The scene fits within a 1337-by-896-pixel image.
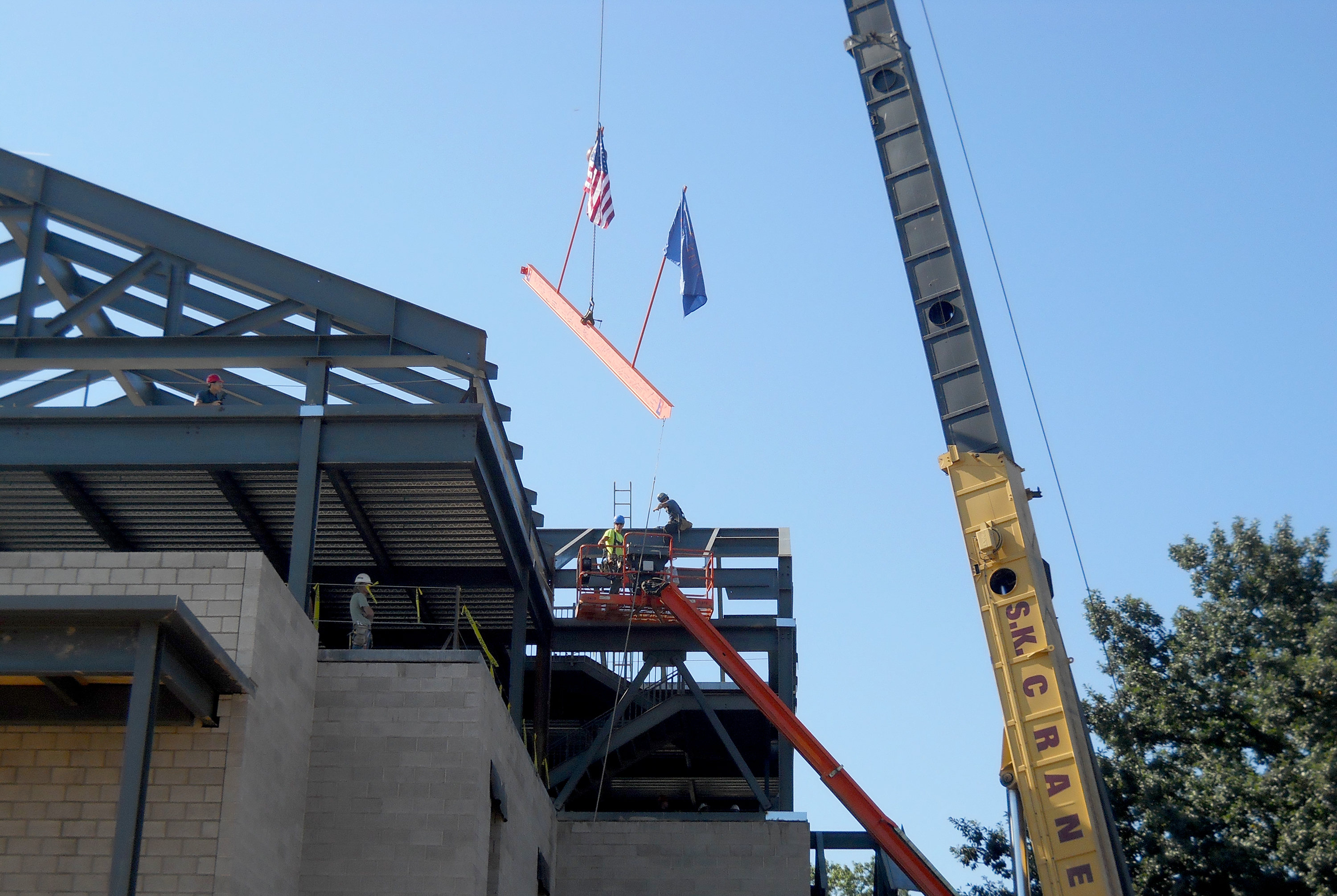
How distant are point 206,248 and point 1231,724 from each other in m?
21.5

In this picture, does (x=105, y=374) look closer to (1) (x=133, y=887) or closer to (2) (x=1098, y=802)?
(1) (x=133, y=887)

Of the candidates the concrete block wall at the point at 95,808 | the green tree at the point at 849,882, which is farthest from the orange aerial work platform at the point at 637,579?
the green tree at the point at 849,882

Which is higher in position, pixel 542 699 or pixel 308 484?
pixel 308 484

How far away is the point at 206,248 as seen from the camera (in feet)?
70.2

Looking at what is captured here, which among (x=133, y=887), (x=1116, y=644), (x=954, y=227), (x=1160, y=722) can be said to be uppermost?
(x=954, y=227)

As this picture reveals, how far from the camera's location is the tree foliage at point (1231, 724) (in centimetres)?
2541

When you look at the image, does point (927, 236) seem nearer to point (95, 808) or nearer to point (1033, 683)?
point (1033, 683)

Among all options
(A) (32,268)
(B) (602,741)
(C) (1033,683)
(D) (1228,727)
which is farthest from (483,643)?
(D) (1228,727)

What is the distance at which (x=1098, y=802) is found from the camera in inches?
681

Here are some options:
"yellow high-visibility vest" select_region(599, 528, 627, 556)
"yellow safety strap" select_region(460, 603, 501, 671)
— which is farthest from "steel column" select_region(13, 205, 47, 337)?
"yellow high-visibility vest" select_region(599, 528, 627, 556)

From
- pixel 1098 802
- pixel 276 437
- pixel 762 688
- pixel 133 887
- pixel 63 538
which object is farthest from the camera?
pixel 762 688

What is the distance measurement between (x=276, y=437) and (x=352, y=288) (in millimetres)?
2674

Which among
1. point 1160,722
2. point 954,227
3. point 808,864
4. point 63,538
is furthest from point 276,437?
point 1160,722

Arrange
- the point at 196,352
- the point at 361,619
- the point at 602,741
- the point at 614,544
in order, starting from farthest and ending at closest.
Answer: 1. the point at 614,544
2. the point at 602,741
3. the point at 196,352
4. the point at 361,619
